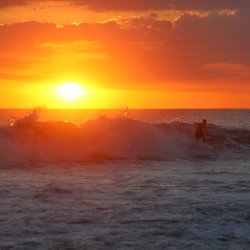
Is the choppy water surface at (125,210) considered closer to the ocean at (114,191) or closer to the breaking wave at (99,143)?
the ocean at (114,191)

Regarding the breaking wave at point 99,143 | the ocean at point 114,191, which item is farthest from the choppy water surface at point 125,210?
the breaking wave at point 99,143

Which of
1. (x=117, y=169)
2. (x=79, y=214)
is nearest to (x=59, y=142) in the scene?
(x=117, y=169)

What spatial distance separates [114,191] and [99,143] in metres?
15.2

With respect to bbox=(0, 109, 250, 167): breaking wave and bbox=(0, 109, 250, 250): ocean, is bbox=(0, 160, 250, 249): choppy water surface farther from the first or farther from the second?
bbox=(0, 109, 250, 167): breaking wave

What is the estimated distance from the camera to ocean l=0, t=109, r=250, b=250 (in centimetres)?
949

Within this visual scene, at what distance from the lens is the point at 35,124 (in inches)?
1217

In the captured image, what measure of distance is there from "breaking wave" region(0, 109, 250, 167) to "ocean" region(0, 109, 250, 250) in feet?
0.21

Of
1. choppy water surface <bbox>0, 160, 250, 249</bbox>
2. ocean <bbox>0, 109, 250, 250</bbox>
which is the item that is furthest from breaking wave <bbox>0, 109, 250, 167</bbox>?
choppy water surface <bbox>0, 160, 250, 249</bbox>

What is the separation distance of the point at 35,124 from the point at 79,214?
20.3 m

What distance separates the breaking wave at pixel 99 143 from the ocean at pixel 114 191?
0.21 ft

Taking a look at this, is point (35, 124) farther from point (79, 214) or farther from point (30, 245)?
point (30, 245)

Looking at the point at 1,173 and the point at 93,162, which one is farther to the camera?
the point at 93,162

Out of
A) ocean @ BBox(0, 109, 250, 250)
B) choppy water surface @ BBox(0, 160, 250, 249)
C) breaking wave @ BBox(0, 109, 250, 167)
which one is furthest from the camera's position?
breaking wave @ BBox(0, 109, 250, 167)

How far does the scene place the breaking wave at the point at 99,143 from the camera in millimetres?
25672
